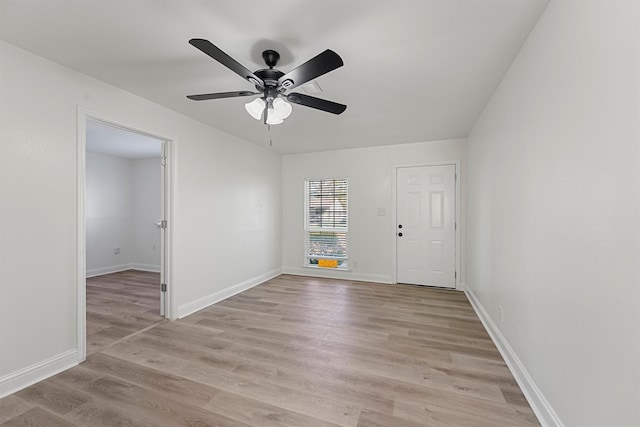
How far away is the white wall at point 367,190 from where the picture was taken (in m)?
4.47

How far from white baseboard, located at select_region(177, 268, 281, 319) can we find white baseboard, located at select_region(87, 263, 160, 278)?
2542 mm

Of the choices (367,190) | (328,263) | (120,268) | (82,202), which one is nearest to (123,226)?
(120,268)

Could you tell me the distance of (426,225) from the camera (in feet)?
14.6

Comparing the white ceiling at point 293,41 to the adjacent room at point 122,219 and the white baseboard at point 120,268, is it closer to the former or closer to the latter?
the adjacent room at point 122,219

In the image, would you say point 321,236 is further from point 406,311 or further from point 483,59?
point 483,59

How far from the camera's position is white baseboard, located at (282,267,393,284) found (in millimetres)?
4711

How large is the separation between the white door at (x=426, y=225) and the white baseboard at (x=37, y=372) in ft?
13.6

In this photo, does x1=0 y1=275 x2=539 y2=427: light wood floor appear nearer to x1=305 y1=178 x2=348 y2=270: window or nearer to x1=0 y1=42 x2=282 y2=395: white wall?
x1=0 y1=42 x2=282 y2=395: white wall

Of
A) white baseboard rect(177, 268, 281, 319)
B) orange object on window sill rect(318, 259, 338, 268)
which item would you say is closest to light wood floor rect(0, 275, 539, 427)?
white baseboard rect(177, 268, 281, 319)

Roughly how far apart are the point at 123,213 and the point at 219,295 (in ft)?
12.0

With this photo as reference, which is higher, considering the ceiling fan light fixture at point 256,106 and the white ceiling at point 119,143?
the white ceiling at point 119,143

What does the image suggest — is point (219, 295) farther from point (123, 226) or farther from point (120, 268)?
point (123, 226)

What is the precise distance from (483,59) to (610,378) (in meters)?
2.03

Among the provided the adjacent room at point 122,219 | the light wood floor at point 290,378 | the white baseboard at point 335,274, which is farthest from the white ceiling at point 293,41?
the white baseboard at point 335,274
